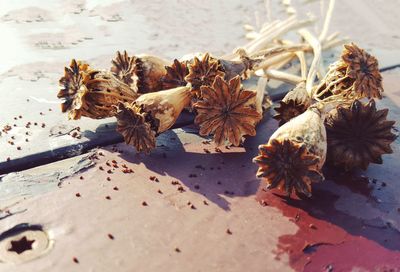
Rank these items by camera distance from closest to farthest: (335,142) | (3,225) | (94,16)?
(3,225) → (335,142) → (94,16)

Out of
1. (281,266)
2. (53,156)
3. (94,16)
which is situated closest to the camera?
(281,266)

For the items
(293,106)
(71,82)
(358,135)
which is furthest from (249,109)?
(71,82)

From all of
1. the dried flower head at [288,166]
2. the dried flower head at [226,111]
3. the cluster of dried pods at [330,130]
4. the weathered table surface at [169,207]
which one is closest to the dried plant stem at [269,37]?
the weathered table surface at [169,207]

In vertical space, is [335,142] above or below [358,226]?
above

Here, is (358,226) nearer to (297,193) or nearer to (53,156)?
(297,193)

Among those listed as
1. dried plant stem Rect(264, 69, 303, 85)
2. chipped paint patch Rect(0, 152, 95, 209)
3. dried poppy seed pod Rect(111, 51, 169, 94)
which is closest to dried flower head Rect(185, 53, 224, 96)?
dried poppy seed pod Rect(111, 51, 169, 94)

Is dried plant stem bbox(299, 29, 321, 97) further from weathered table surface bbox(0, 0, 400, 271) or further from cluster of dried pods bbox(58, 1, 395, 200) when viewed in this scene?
weathered table surface bbox(0, 0, 400, 271)

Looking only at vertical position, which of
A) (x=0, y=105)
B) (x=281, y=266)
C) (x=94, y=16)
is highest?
(x=94, y=16)

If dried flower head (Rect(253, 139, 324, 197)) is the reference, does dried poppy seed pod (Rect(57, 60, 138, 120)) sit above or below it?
above

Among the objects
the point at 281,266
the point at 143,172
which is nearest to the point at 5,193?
the point at 143,172
